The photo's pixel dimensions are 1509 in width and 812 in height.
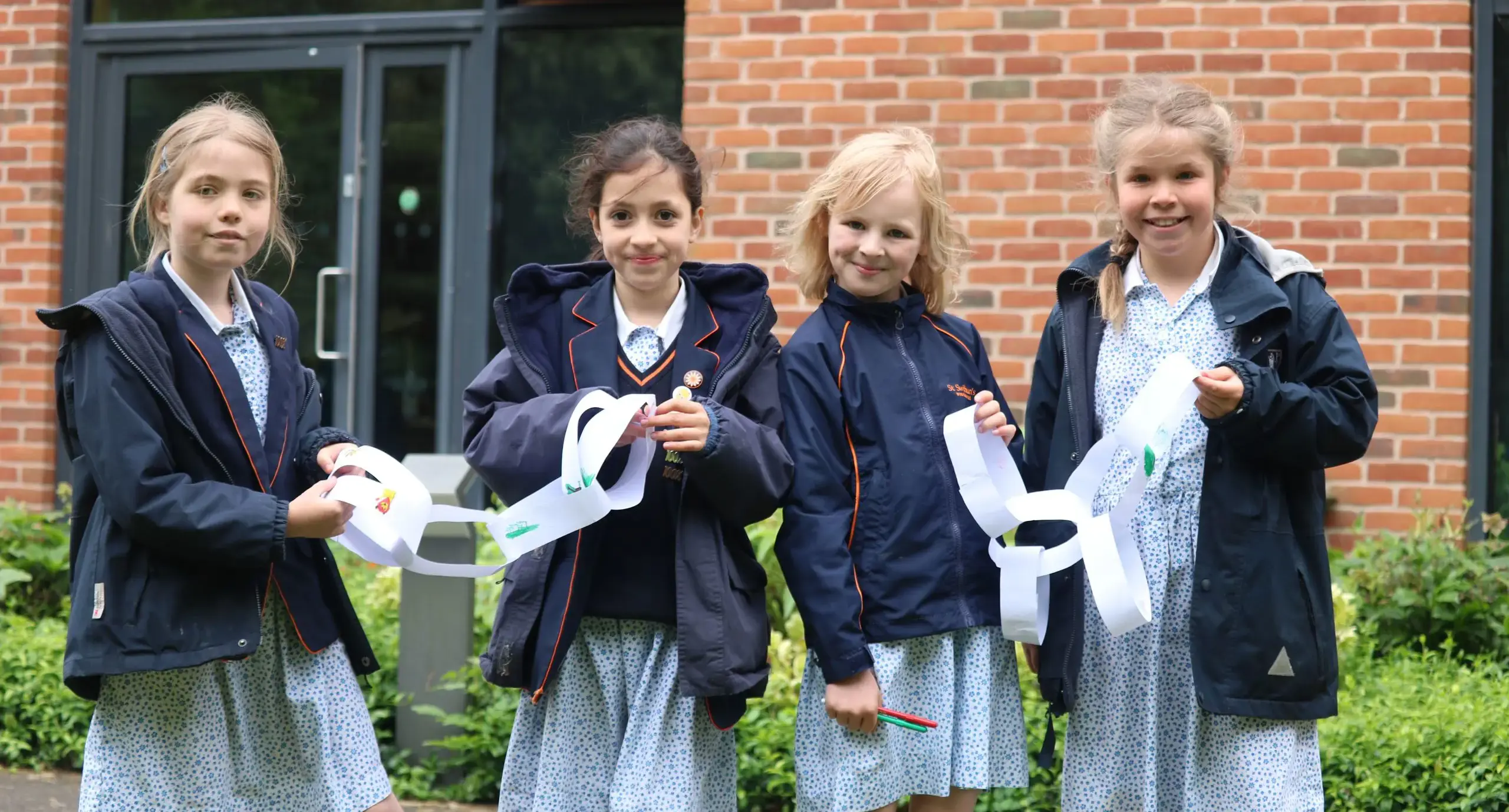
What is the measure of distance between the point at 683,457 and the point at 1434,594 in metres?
3.21

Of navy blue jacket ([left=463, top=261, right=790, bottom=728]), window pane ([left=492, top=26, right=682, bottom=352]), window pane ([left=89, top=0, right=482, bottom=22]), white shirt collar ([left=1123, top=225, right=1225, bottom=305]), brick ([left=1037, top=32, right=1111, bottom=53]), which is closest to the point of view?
navy blue jacket ([left=463, top=261, right=790, bottom=728])

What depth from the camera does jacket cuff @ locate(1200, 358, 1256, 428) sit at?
2.84 meters

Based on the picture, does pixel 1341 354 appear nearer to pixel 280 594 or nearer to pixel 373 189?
pixel 280 594

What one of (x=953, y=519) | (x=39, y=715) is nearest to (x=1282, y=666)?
(x=953, y=519)

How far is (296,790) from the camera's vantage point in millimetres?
3121

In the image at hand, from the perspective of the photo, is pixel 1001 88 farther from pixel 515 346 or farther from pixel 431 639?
pixel 515 346

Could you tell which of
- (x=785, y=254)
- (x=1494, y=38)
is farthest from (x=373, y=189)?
(x=1494, y=38)

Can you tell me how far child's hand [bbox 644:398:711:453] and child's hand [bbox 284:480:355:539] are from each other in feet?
1.97

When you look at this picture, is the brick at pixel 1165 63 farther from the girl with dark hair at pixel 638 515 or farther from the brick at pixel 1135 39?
the girl with dark hair at pixel 638 515

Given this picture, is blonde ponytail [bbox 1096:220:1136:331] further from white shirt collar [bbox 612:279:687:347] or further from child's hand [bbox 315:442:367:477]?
child's hand [bbox 315:442:367:477]

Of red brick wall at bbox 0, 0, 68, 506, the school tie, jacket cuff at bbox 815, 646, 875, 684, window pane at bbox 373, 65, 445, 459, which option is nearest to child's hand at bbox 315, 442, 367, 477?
the school tie

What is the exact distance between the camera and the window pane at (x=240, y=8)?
703 centimetres

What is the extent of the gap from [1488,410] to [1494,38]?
138cm

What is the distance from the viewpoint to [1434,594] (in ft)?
16.7
